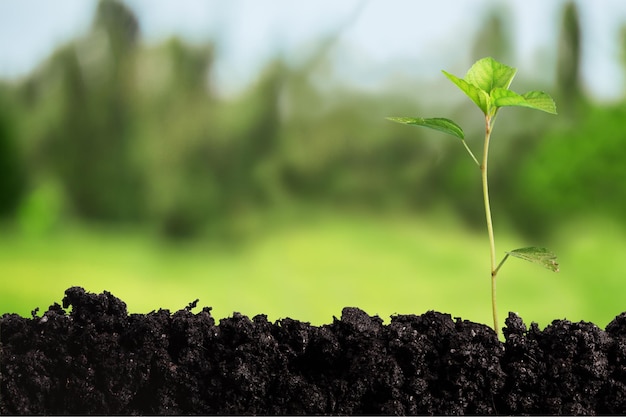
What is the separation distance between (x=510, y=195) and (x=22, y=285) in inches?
47.4

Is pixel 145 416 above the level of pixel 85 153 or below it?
below

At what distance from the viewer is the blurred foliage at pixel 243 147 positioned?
186 cm

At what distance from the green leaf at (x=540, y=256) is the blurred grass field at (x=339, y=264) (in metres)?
0.53

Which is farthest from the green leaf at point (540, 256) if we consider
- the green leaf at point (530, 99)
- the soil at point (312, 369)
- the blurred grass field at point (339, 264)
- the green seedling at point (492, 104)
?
the blurred grass field at point (339, 264)

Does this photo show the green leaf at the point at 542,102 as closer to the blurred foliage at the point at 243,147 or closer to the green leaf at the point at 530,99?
the green leaf at the point at 530,99

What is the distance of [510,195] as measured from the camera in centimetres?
186

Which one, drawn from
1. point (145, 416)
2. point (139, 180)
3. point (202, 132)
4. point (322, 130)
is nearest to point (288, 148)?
point (322, 130)

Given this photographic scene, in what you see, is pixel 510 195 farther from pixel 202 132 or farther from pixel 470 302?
pixel 202 132

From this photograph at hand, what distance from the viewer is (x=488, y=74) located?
1328 millimetres

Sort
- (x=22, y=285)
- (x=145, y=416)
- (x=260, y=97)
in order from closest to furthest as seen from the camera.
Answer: (x=145, y=416)
(x=22, y=285)
(x=260, y=97)

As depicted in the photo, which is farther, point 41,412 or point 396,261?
point 396,261

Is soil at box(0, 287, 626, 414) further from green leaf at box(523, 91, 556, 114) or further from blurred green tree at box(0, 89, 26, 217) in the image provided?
blurred green tree at box(0, 89, 26, 217)

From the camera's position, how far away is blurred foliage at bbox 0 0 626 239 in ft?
6.11

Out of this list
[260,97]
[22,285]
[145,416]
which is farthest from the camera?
[260,97]
